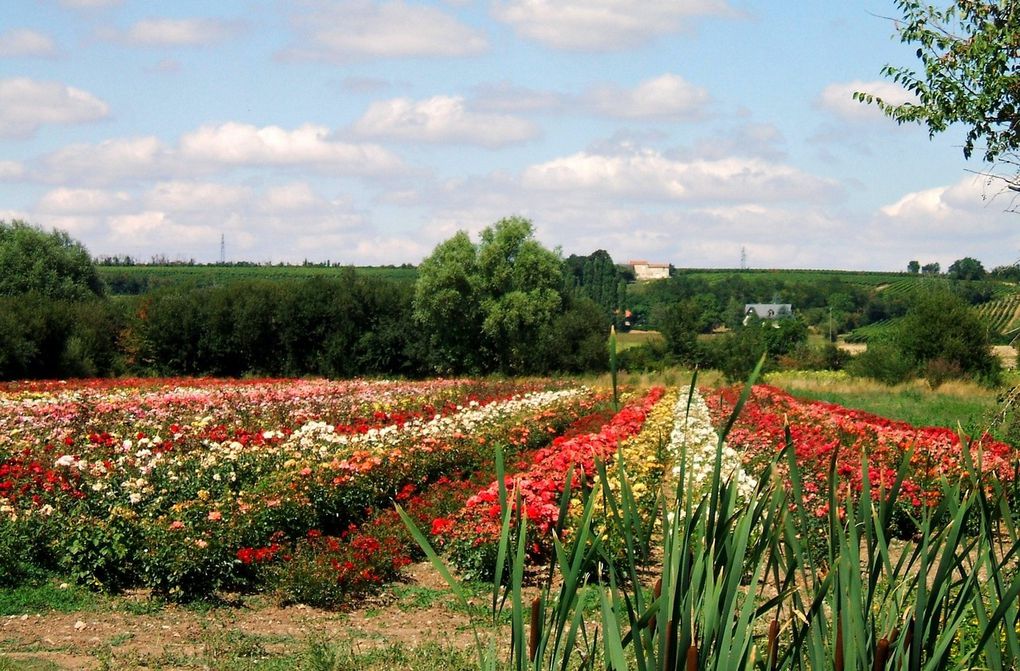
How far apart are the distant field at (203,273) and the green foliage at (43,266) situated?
119 ft

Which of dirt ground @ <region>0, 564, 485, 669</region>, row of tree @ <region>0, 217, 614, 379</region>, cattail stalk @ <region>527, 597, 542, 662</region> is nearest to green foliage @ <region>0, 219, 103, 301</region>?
row of tree @ <region>0, 217, 614, 379</region>

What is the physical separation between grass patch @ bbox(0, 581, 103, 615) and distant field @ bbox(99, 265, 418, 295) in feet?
276

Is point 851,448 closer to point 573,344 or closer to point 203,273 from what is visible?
point 573,344

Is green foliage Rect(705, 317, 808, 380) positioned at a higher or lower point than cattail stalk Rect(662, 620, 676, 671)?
lower

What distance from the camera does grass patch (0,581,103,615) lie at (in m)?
7.47

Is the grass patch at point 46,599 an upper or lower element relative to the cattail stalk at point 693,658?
lower

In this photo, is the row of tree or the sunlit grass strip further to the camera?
the row of tree

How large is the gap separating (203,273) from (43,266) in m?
55.4

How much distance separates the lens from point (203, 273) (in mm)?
106625

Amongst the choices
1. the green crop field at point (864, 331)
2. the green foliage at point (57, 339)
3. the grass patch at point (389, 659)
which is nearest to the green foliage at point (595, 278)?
the green crop field at point (864, 331)

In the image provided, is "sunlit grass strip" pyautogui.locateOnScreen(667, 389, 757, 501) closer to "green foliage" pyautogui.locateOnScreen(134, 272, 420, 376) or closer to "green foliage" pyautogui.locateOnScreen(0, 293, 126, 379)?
"green foliage" pyautogui.locateOnScreen(0, 293, 126, 379)

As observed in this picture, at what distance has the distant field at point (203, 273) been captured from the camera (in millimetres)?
95250

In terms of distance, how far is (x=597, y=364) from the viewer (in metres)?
42.6

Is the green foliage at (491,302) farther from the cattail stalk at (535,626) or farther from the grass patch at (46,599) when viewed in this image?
the cattail stalk at (535,626)
